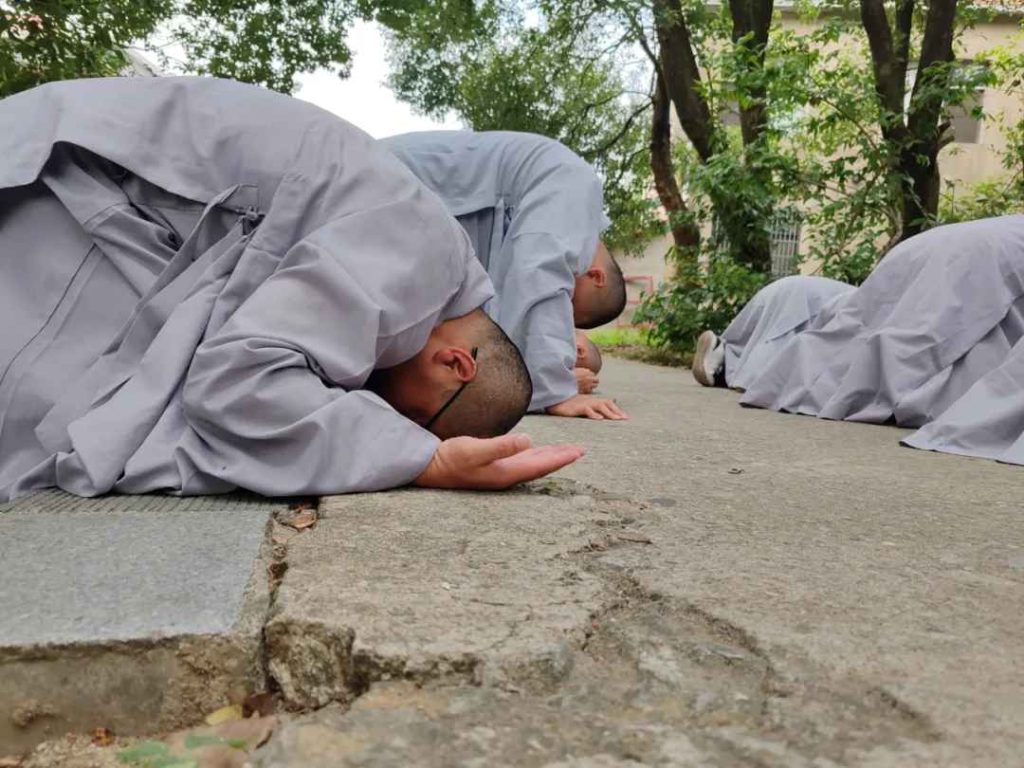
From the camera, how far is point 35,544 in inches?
51.9

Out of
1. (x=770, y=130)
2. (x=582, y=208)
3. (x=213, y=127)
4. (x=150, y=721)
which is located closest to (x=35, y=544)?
A: (x=150, y=721)

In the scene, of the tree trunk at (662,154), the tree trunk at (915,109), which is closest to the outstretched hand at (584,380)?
the tree trunk at (915,109)

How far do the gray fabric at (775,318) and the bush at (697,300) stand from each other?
0.71 m

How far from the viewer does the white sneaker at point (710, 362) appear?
19.6ft

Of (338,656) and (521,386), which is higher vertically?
(521,386)

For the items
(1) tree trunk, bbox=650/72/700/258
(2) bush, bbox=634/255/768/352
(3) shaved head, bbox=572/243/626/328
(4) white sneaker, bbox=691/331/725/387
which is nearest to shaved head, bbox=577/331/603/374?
(3) shaved head, bbox=572/243/626/328

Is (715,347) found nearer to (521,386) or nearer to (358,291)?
(521,386)

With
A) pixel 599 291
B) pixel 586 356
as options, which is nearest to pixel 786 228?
pixel 586 356

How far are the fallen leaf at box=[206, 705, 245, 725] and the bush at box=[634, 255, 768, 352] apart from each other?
20.1 ft

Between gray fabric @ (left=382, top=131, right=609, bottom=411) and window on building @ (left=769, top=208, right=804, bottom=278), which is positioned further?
window on building @ (left=769, top=208, right=804, bottom=278)

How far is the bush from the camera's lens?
681 centimetres

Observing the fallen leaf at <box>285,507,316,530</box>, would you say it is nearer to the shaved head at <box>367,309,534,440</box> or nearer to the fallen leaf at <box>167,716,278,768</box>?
the shaved head at <box>367,309,534,440</box>

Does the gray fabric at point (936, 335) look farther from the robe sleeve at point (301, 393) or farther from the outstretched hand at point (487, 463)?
the robe sleeve at point (301, 393)

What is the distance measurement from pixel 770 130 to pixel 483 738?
19.8ft
